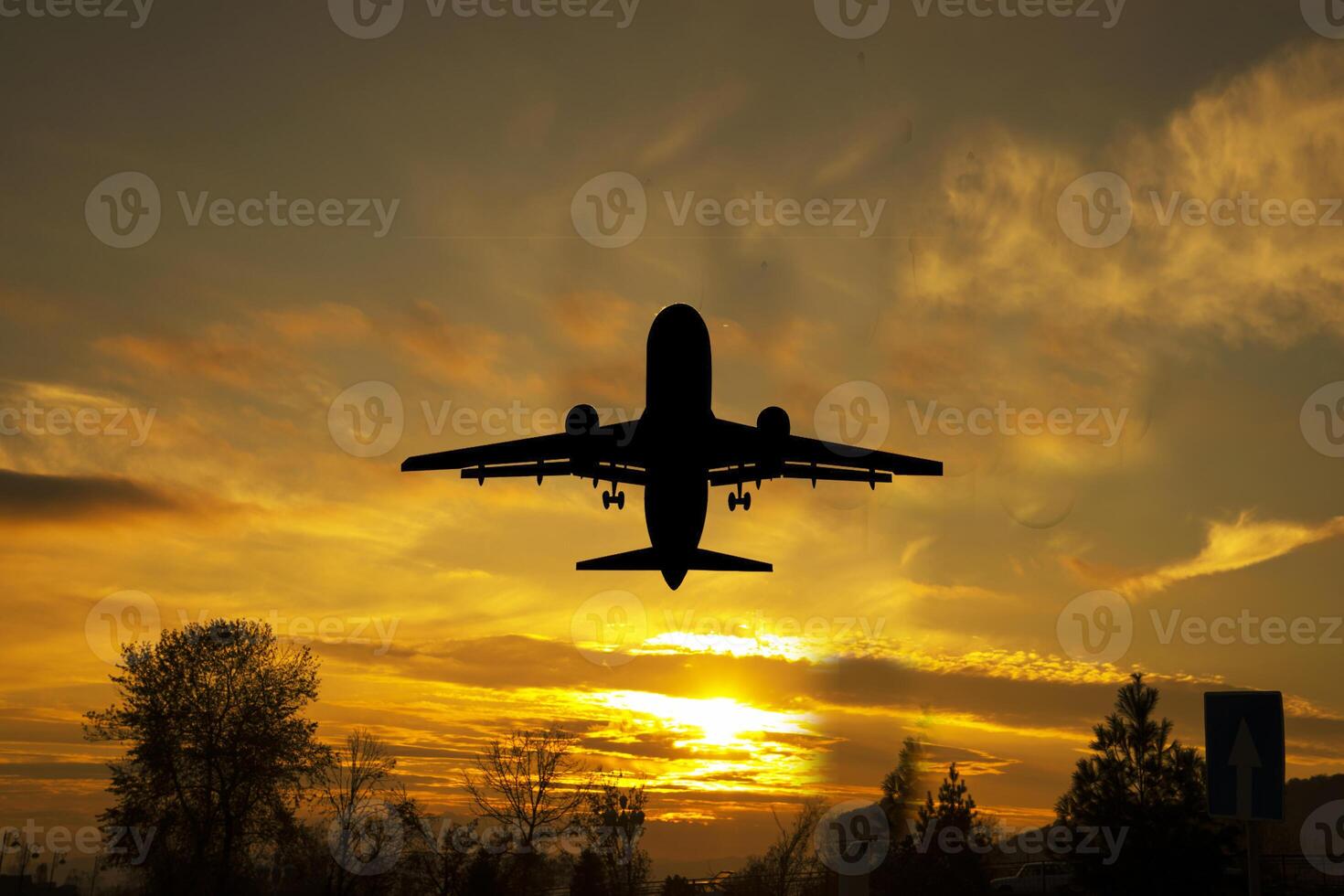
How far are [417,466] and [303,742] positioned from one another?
18.8 metres

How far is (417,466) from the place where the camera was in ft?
143

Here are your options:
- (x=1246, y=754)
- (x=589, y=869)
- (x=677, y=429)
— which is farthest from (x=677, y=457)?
(x=589, y=869)

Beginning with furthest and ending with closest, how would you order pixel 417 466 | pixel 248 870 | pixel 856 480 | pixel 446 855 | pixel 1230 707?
pixel 446 855 → pixel 248 870 → pixel 856 480 → pixel 417 466 → pixel 1230 707

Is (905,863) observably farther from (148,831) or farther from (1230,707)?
(1230,707)

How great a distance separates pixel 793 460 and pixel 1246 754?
30.0m

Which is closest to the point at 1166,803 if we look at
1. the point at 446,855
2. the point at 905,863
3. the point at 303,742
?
the point at 905,863

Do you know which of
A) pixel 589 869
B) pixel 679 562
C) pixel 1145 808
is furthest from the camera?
pixel 589 869

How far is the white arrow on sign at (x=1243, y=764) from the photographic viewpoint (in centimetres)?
1351

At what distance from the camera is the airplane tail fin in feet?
143

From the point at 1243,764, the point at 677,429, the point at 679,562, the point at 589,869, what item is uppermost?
the point at 677,429

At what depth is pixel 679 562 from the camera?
143 feet

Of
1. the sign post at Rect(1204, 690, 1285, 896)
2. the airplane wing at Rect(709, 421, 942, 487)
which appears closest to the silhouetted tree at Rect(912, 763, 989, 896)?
the airplane wing at Rect(709, 421, 942, 487)

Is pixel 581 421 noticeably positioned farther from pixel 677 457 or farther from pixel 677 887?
pixel 677 887

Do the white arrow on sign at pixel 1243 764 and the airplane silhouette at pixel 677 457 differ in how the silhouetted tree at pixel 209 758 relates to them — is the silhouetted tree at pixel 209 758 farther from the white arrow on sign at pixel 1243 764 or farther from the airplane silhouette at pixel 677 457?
the white arrow on sign at pixel 1243 764
